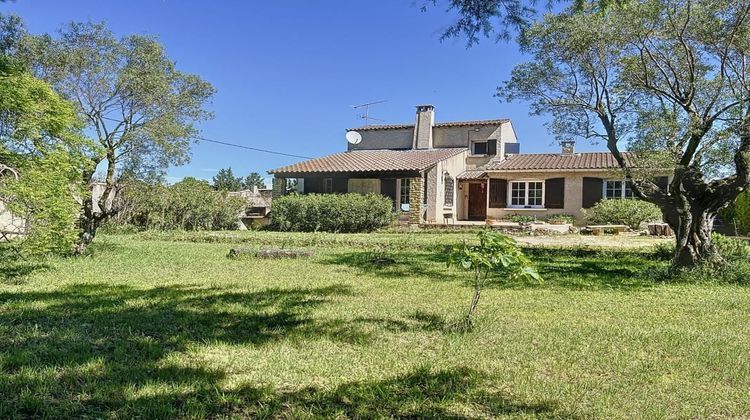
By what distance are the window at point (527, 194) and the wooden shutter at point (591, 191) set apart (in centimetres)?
200

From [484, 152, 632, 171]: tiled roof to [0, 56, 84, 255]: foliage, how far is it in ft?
66.6

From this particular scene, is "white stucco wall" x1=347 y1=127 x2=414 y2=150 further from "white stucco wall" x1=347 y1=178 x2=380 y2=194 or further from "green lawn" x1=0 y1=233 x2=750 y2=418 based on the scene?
"green lawn" x1=0 y1=233 x2=750 y2=418

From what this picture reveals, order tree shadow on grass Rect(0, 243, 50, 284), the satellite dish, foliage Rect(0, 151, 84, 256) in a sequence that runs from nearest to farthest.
Answer: foliage Rect(0, 151, 84, 256), tree shadow on grass Rect(0, 243, 50, 284), the satellite dish

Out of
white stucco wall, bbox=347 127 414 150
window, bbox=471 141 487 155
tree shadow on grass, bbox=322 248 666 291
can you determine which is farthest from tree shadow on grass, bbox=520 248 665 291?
white stucco wall, bbox=347 127 414 150

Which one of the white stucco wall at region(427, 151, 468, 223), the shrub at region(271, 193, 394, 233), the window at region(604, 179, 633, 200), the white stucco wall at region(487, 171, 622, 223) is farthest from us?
the white stucco wall at region(427, 151, 468, 223)

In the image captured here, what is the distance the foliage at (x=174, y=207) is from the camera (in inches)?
736

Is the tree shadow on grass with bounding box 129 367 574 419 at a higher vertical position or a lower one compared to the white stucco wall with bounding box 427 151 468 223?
lower

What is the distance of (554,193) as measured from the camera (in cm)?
2308

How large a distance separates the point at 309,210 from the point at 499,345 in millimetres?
16475

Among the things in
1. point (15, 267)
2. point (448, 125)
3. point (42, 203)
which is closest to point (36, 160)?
point (42, 203)

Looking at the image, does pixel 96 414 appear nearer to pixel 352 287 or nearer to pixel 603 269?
pixel 352 287

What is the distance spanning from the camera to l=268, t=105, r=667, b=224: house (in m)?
22.3

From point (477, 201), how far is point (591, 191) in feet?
18.7

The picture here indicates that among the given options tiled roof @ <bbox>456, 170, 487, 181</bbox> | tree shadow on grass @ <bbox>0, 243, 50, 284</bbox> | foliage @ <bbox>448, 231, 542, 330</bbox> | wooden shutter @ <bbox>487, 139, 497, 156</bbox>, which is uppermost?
wooden shutter @ <bbox>487, 139, 497, 156</bbox>
